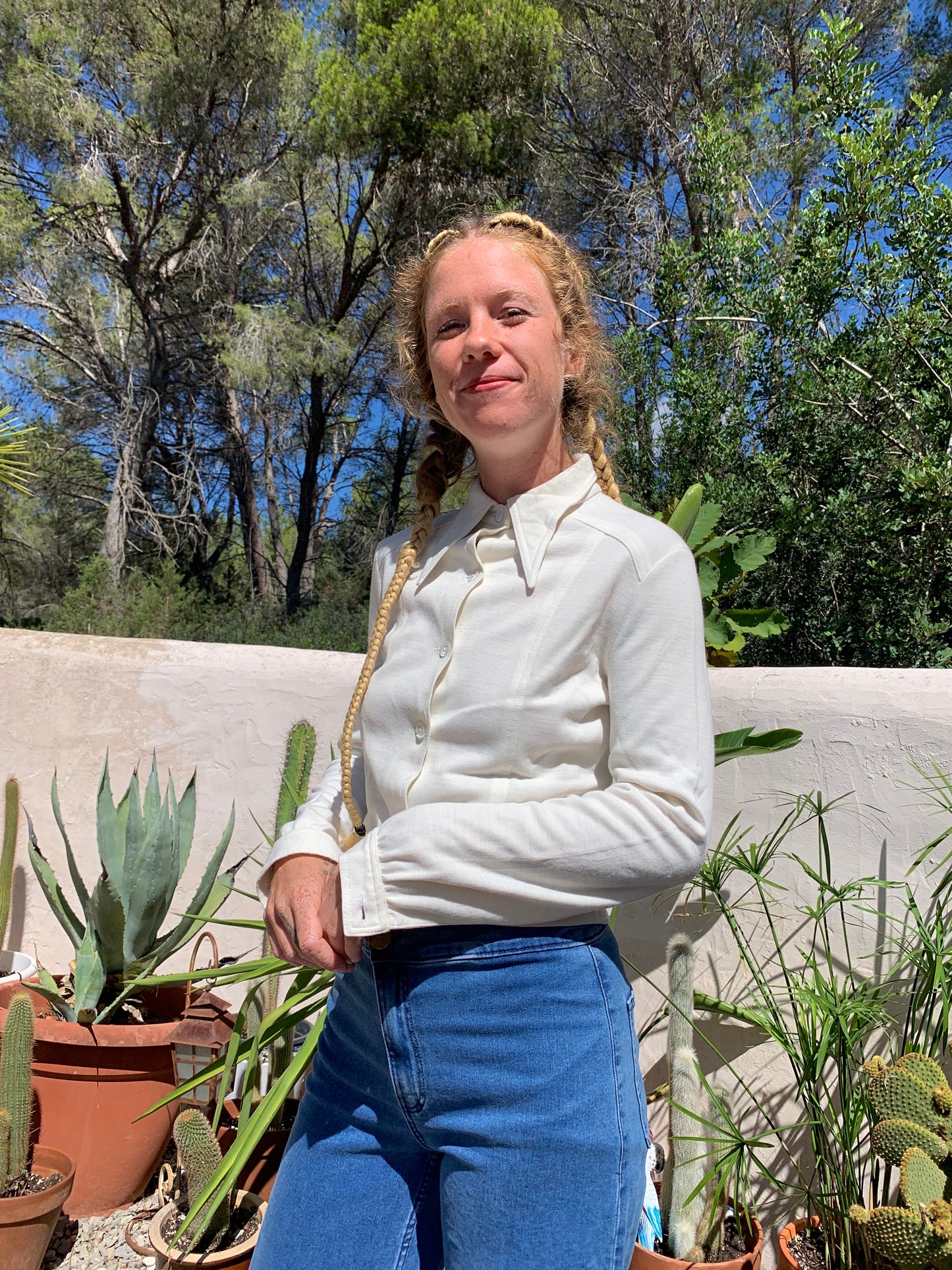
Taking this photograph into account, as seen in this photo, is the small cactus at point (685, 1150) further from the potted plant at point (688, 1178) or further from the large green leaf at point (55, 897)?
the large green leaf at point (55, 897)

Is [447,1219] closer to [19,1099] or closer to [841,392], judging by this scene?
[19,1099]

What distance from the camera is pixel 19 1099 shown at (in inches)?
82.7

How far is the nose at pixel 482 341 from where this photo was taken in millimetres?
1077

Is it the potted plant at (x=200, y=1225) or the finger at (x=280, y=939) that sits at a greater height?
the finger at (x=280, y=939)

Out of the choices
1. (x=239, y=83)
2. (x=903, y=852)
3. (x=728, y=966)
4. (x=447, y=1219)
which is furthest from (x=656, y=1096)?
(x=239, y=83)

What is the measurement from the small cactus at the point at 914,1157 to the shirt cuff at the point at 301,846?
1.13 metres

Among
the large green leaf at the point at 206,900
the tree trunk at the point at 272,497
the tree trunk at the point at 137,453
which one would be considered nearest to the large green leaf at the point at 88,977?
the large green leaf at the point at 206,900

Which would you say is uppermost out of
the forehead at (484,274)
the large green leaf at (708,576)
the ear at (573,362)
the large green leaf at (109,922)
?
the forehead at (484,274)

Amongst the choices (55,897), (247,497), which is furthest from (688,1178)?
(247,497)

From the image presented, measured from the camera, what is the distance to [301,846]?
1.11 metres

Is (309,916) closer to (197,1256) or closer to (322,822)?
(322,822)

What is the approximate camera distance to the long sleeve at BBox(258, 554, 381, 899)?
1.11 m

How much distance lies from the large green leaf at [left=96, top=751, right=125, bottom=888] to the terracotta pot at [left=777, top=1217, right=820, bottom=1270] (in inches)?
66.2

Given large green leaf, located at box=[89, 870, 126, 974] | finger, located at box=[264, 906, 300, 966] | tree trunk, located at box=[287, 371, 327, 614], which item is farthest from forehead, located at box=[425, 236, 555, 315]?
tree trunk, located at box=[287, 371, 327, 614]
